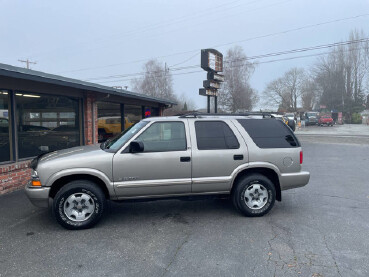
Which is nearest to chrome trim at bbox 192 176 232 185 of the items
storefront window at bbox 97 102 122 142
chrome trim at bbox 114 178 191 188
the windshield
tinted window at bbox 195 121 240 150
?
chrome trim at bbox 114 178 191 188

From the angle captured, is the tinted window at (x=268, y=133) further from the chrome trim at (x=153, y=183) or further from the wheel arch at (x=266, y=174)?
the chrome trim at (x=153, y=183)

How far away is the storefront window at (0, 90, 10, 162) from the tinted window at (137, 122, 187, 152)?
4.04m

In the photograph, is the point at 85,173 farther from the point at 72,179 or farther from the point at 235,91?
the point at 235,91

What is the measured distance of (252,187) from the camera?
197 inches

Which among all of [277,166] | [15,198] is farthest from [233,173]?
[15,198]

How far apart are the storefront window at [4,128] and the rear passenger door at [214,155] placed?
4.65 m

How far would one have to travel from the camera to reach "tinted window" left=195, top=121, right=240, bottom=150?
16.1 feet

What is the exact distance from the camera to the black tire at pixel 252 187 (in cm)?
493

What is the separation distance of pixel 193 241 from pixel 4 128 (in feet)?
17.6

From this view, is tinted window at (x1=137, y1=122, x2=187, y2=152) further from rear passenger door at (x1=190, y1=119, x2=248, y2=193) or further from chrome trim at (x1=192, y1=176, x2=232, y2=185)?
chrome trim at (x1=192, y1=176, x2=232, y2=185)

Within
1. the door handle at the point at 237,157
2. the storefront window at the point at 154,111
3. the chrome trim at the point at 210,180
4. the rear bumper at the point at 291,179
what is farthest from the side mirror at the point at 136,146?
the storefront window at the point at 154,111

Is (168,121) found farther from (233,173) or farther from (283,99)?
(283,99)

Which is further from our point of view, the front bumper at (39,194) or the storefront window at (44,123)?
the storefront window at (44,123)

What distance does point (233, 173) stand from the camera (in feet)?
16.1
